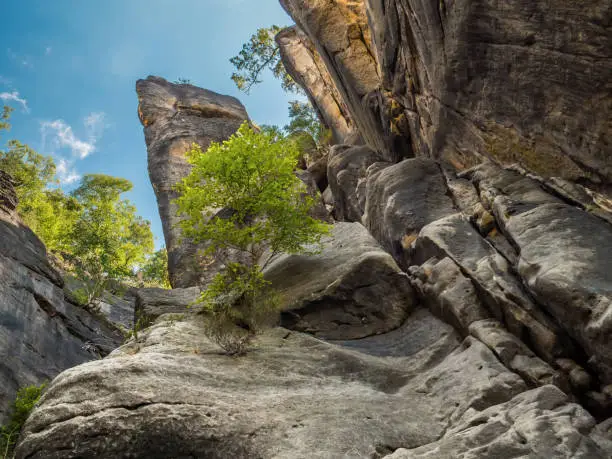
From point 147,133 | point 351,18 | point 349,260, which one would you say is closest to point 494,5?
point 349,260

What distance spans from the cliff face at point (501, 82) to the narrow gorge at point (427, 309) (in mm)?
61

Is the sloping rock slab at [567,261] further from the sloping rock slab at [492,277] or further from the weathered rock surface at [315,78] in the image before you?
the weathered rock surface at [315,78]

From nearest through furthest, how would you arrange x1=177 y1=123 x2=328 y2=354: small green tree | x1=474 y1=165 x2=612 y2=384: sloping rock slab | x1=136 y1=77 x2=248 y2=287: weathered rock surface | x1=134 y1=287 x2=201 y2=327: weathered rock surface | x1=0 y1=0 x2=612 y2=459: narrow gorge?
x1=0 y1=0 x2=612 y2=459: narrow gorge, x1=474 y1=165 x2=612 y2=384: sloping rock slab, x1=177 y1=123 x2=328 y2=354: small green tree, x1=134 y1=287 x2=201 y2=327: weathered rock surface, x1=136 y1=77 x2=248 y2=287: weathered rock surface

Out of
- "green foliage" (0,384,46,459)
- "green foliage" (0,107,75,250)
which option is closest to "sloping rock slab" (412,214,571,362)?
"green foliage" (0,384,46,459)

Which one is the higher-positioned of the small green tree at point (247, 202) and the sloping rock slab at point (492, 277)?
the small green tree at point (247, 202)

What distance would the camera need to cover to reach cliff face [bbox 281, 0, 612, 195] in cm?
1095

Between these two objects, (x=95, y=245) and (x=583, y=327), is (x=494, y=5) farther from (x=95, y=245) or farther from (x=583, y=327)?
(x=95, y=245)

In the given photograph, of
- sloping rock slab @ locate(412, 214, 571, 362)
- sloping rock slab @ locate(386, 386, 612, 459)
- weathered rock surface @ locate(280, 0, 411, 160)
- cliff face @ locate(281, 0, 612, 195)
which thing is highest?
weathered rock surface @ locate(280, 0, 411, 160)

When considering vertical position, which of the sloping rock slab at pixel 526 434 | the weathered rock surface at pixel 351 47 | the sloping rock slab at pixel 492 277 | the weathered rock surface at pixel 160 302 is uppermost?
the weathered rock surface at pixel 351 47

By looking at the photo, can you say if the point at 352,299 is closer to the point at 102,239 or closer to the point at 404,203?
the point at 404,203

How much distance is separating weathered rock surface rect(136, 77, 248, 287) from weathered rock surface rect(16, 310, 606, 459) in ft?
55.5

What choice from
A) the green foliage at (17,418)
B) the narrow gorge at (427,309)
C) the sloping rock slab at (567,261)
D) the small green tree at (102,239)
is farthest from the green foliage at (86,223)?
the sloping rock slab at (567,261)

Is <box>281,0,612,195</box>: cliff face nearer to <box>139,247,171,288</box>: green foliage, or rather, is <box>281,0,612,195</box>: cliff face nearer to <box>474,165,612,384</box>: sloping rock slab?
<box>474,165,612,384</box>: sloping rock slab

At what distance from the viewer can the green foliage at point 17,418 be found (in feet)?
39.3
